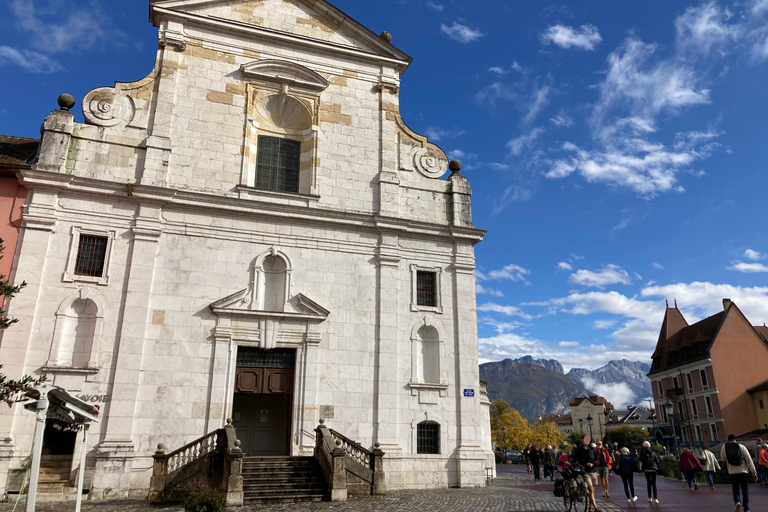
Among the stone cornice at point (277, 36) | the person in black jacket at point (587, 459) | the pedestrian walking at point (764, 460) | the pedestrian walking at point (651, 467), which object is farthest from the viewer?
the stone cornice at point (277, 36)

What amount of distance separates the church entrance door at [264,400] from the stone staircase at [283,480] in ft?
5.81

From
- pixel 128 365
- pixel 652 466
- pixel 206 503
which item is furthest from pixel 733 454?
pixel 128 365

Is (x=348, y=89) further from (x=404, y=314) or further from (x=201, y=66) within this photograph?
(x=404, y=314)

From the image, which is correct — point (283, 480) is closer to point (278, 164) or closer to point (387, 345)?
point (387, 345)

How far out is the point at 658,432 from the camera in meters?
63.1

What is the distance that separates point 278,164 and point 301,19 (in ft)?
20.7

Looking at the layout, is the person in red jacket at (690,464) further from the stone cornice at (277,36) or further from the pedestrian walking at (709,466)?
the stone cornice at (277,36)

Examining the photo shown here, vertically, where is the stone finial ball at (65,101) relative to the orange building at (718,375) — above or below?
above

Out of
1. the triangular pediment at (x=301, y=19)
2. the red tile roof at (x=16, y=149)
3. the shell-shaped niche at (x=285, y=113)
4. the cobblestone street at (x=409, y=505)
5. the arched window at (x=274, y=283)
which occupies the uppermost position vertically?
the triangular pediment at (x=301, y=19)

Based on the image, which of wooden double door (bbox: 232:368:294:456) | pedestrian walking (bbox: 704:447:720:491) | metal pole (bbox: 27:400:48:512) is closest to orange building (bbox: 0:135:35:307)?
wooden double door (bbox: 232:368:294:456)

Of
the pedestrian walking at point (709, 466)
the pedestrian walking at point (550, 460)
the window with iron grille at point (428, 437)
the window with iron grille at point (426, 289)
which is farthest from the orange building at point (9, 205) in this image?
the pedestrian walking at point (709, 466)

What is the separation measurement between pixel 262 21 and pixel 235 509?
17.7 metres

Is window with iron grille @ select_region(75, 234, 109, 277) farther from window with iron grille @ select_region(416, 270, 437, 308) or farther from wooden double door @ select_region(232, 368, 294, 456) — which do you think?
window with iron grille @ select_region(416, 270, 437, 308)

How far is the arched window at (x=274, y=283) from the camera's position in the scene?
1911 centimetres
